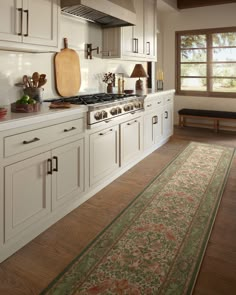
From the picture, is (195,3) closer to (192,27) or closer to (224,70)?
(192,27)

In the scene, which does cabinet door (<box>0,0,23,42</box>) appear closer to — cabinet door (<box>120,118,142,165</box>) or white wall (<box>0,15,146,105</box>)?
white wall (<box>0,15,146,105</box>)

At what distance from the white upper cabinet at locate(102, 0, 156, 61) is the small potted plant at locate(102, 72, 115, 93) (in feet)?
0.97

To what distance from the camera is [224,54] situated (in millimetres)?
6570

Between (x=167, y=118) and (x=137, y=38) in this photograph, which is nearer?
(x=137, y=38)

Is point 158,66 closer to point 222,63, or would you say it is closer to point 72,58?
point 222,63

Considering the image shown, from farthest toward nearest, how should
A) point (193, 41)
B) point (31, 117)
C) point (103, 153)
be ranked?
point (193, 41)
point (103, 153)
point (31, 117)

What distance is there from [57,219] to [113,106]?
134 centimetres

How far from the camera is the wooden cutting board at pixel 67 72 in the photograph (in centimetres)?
341

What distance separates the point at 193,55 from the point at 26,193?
582 centimetres

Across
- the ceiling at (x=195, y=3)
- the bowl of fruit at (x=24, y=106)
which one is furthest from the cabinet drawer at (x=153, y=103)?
the ceiling at (x=195, y=3)

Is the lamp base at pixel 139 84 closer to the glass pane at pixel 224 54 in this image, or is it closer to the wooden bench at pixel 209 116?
the wooden bench at pixel 209 116

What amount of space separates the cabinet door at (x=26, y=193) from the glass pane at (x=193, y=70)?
A: 214 inches

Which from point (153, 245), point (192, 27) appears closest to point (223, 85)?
point (192, 27)

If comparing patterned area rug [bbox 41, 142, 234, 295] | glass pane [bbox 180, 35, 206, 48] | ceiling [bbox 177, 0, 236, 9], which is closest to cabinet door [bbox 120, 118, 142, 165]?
patterned area rug [bbox 41, 142, 234, 295]
